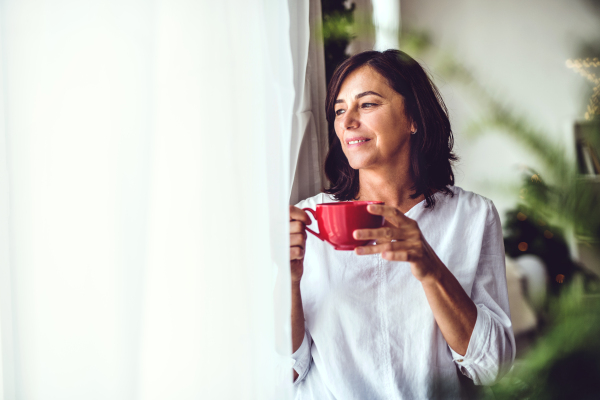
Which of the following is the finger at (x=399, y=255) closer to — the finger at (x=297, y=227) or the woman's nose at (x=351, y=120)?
the finger at (x=297, y=227)

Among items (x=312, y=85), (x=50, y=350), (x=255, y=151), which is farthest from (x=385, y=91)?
(x=50, y=350)

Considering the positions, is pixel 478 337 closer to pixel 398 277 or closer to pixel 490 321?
pixel 490 321

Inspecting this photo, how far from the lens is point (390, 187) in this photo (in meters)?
0.74

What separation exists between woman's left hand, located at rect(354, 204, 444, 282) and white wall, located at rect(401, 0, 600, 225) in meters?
0.35

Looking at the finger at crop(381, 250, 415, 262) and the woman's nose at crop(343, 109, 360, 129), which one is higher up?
the woman's nose at crop(343, 109, 360, 129)

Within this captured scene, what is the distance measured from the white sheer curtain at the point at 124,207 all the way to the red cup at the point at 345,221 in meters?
0.12

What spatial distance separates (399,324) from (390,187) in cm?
25

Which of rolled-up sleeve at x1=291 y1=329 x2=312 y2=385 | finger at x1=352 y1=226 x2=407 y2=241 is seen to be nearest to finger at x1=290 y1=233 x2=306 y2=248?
finger at x1=352 y1=226 x2=407 y2=241

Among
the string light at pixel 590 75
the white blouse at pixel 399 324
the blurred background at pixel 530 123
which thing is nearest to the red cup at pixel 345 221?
the white blouse at pixel 399 324

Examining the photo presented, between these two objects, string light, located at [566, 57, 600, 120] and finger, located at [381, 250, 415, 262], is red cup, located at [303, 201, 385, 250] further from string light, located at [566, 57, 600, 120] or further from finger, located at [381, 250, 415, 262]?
string light, located at [566, 57, 600, 120]

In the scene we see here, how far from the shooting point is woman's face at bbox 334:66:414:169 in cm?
68

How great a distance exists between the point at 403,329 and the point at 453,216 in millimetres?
233

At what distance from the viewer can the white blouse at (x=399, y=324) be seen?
640 mm

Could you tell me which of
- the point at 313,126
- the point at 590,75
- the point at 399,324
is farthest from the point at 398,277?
the point at 590,75
